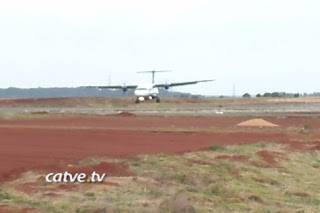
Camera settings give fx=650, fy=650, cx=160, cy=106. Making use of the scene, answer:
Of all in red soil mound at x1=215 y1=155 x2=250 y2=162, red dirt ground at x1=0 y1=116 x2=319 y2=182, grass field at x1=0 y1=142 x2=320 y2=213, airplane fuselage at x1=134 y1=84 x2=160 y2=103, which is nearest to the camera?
grass field at x1=0 y1=142 x2=320 y2=213

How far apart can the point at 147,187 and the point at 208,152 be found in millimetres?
8974

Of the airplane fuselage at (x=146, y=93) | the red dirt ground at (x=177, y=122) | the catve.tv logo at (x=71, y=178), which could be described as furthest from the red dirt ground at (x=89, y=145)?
the airplane fuselage at (x=146, y=93)

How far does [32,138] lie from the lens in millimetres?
32594

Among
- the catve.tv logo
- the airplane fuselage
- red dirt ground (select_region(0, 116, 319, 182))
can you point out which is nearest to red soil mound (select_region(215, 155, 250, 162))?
Answer: red dirt ground (select_region(0, 116, 319, 182))

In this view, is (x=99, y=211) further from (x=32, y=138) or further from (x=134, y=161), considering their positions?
(x=32, y=138)

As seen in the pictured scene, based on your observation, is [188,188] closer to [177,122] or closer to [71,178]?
[71,178]

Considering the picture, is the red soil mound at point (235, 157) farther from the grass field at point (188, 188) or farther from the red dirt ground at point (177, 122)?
the red dirt ground at point (177, 122)

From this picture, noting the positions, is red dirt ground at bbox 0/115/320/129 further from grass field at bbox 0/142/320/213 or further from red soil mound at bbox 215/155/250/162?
grass field at bbox 0/142/320/213

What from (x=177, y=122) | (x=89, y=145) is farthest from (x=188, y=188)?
(x=177, y=122)

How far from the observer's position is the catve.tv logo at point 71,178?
16955 mm

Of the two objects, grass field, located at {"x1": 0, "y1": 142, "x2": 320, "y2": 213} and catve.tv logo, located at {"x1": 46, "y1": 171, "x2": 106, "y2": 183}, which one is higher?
catve.tv logo, located at {"x1": 46, "y1": 171, "x2": 106, "y2": 183}

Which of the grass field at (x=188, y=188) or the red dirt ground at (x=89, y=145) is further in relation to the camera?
the red dirt ground at (x=89, y=145)

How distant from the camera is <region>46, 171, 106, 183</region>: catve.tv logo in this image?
55.6 feet

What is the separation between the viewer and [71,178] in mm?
17219
